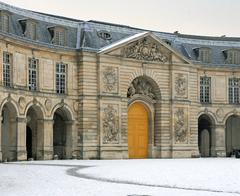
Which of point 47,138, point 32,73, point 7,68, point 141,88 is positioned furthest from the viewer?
point 141,88

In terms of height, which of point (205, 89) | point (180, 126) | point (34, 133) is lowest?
point (34, 133)

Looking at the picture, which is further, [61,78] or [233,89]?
[233,89]

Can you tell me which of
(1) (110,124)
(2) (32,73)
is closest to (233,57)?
(1) (110,124)

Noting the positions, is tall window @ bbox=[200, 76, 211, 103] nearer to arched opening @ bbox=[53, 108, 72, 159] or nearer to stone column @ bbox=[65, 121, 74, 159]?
arched opening @ bbox=[53, 108, 72, 159]

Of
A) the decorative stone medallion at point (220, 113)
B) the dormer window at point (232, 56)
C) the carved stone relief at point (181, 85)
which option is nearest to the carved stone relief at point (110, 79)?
the carved stone relief at point (181, 85)

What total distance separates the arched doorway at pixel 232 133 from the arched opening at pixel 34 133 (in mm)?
20454

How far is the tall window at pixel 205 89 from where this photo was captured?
2183 inches

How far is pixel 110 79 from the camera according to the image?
48531 millimetres

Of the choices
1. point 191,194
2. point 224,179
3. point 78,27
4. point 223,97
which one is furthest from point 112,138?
point 191,194

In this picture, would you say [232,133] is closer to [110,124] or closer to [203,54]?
[203,54]

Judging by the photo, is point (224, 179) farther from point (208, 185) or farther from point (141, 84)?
point (141, 84)

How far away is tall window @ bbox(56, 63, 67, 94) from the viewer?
46656mm

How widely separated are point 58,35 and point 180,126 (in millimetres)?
13072

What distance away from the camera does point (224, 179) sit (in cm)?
2356
